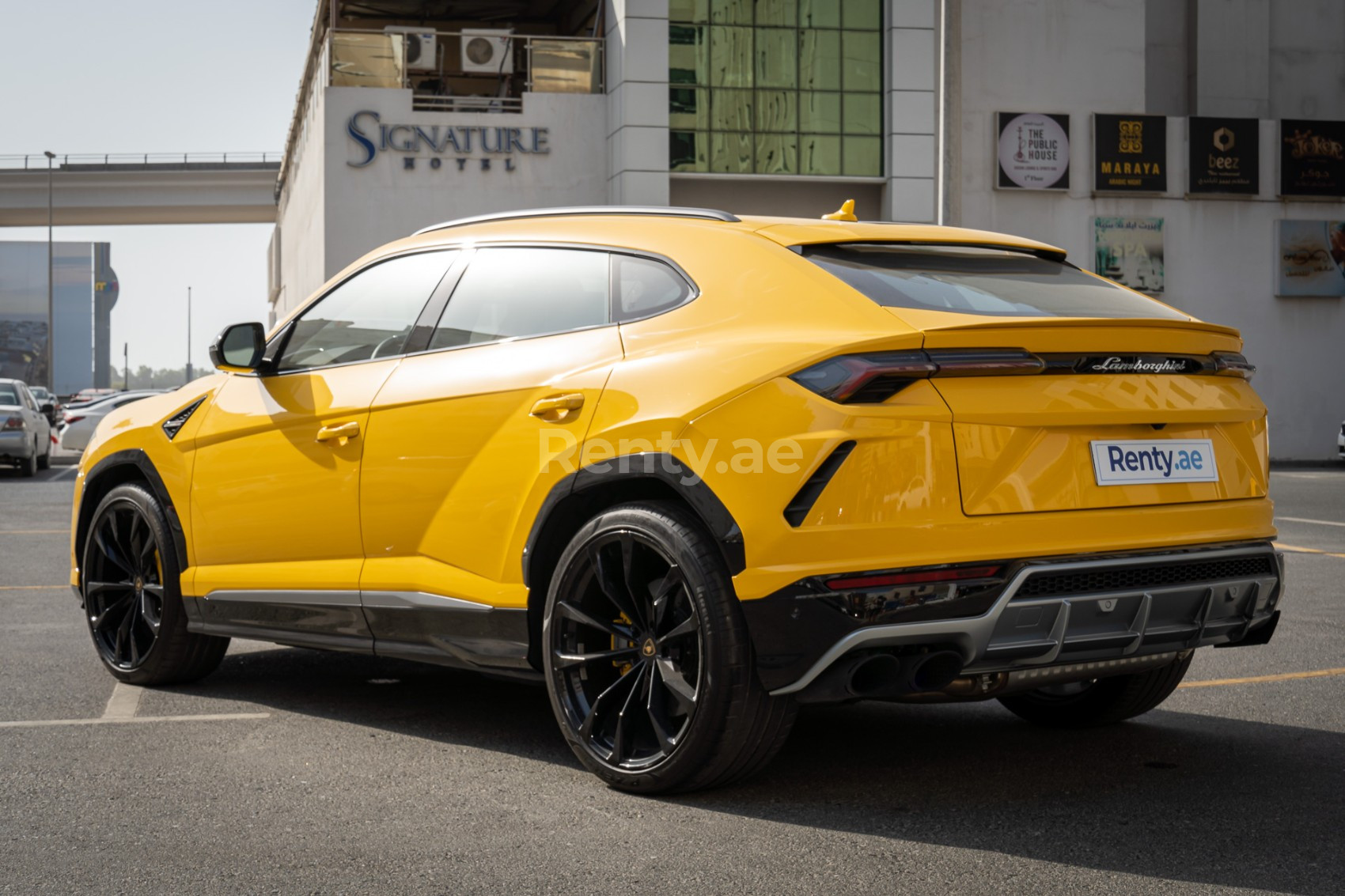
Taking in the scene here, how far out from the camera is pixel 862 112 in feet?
106

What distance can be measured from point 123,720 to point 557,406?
2171mm

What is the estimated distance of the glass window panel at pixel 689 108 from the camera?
104 ft

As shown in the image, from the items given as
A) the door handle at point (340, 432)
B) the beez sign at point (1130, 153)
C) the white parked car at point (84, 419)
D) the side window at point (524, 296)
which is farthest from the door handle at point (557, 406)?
the beez sign at point (1130, 153)

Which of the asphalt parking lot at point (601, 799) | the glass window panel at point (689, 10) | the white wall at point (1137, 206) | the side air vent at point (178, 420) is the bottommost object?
the asphalt parking lot at point (601, 799)

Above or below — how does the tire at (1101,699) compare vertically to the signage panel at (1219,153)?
below

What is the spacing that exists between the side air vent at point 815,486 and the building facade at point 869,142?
26767 millimetres

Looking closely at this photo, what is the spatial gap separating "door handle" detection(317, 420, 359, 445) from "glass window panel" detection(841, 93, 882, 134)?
92.7 ft

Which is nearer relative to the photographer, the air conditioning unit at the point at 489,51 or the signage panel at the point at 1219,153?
the air conditioning unit at the point at 489,51

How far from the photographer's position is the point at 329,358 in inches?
222

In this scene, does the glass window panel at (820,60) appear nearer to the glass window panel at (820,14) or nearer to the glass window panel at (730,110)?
the glass window panel at (820,14)

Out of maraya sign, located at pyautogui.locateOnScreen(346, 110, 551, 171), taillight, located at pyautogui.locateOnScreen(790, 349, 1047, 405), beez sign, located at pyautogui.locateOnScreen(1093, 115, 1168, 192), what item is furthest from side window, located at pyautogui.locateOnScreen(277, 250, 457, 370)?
beez sign, located at pyautogui.locateOnScreen(1093, 115, 1168, 192)

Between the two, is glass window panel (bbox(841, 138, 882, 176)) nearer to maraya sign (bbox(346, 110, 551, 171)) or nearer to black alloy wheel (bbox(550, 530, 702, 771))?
maraya sign (bbox(346, 110, 551, 171))

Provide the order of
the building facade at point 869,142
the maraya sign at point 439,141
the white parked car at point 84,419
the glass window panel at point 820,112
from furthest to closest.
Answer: the glass window panel at point 820,112
the building facade at point 869,142
the maraya sign at point 439,141
the white parked car at point 84,419

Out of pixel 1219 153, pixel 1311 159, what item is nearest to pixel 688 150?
pixel 1219 153
